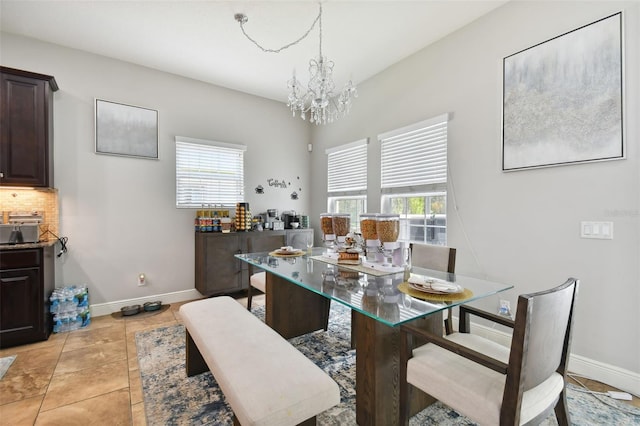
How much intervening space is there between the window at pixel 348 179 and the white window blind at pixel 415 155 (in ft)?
1.37

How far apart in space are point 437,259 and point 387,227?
76 cm

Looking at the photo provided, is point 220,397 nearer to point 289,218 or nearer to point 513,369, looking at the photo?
point 513,369

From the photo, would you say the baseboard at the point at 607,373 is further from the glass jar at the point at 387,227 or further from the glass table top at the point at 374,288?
the glass jar at the point at 387,227

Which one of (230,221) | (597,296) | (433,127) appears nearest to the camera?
(597,296)

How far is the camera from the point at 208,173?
13.2ft

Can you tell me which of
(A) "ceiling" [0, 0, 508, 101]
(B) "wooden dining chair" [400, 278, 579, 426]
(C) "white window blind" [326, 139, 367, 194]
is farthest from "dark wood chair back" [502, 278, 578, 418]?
(C) "white window blind" [326, 139, 367, 194]

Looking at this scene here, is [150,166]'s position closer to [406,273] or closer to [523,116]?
[406,273]

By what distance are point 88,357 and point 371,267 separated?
248 centimetres

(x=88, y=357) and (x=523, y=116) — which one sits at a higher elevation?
(x=523, y=116)

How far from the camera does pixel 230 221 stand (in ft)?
12.7

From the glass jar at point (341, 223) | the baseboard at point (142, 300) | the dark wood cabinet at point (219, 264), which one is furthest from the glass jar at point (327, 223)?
the baseboard at point (142, 300)

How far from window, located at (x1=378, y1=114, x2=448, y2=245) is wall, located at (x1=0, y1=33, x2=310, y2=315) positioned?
83.5 inches

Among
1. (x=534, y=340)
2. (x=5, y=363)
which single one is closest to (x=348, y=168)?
(x=534, y=340)

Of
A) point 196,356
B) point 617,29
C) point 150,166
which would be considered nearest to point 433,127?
point 617,29
